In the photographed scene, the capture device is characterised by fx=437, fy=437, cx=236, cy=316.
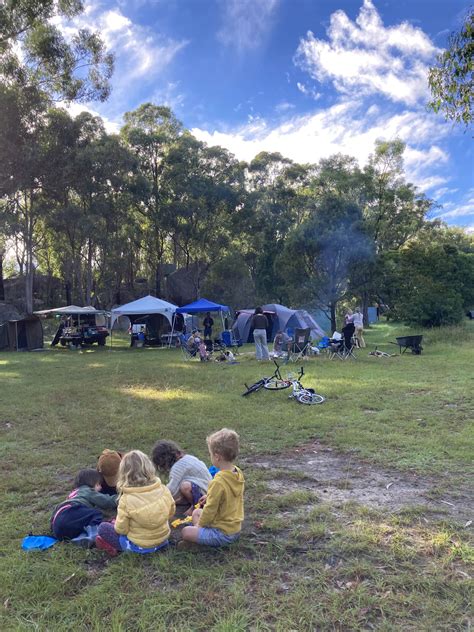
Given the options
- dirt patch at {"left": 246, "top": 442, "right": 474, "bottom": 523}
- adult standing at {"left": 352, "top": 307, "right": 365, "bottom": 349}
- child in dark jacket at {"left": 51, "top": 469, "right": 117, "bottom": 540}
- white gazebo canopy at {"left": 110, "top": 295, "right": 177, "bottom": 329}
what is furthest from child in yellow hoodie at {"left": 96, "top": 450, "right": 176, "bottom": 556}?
white gazebo canopy at {"left": 110, "top": 295, "right": 177, "bottom": 329}

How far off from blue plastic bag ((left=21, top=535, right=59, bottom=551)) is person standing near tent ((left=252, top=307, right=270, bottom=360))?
30.7 ft

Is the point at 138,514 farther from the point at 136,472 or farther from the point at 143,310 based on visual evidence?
the point at 143,310

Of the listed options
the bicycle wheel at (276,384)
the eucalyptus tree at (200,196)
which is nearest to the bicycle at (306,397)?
the bicycle wheel at (276,384)

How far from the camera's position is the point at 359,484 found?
3.84 metres

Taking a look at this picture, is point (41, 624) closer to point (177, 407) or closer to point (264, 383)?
point (177, 407)

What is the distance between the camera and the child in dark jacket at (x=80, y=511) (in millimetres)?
2990

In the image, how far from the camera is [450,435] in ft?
16.6

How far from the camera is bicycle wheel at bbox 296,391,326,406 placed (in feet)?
22.9

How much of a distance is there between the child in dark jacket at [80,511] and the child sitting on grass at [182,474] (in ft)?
1.49

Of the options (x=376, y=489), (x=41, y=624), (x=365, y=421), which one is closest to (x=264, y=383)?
(x=365, y=421)

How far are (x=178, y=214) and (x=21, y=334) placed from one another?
12.8 m

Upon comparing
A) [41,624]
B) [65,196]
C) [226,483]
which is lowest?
[41,624]

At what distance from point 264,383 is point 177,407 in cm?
175

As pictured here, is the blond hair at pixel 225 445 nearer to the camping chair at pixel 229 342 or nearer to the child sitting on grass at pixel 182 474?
the child sitting on grass at pixel 182 474
